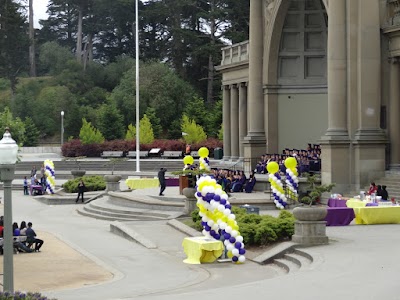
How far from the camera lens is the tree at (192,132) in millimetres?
87719

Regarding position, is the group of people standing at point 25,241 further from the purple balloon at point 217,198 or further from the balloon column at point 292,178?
the balloon column at point 292,178

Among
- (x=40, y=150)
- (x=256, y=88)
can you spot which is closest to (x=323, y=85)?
(x=256, y=88)

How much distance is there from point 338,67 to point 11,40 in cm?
8424

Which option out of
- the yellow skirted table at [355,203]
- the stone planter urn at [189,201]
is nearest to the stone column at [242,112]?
the stone planter urn at [189,201]

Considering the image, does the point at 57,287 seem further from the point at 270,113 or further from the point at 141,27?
the point at 141,27

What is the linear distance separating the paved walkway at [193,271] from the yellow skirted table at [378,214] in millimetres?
558

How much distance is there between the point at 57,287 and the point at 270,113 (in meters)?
32.7

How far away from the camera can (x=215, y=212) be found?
25.7 metres

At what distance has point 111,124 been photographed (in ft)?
311

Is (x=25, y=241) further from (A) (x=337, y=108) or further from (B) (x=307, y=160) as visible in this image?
(B) (x=307, y=160)

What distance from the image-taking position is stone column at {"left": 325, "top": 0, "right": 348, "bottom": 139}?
133ft

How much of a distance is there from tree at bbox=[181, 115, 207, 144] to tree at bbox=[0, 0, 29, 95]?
31.7m

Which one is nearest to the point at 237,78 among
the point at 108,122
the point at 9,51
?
the point at 108,122

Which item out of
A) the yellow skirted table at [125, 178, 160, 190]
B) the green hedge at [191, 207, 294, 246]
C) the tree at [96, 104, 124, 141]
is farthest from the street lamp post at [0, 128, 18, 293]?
the tree at [96, 104, 124, 141]
